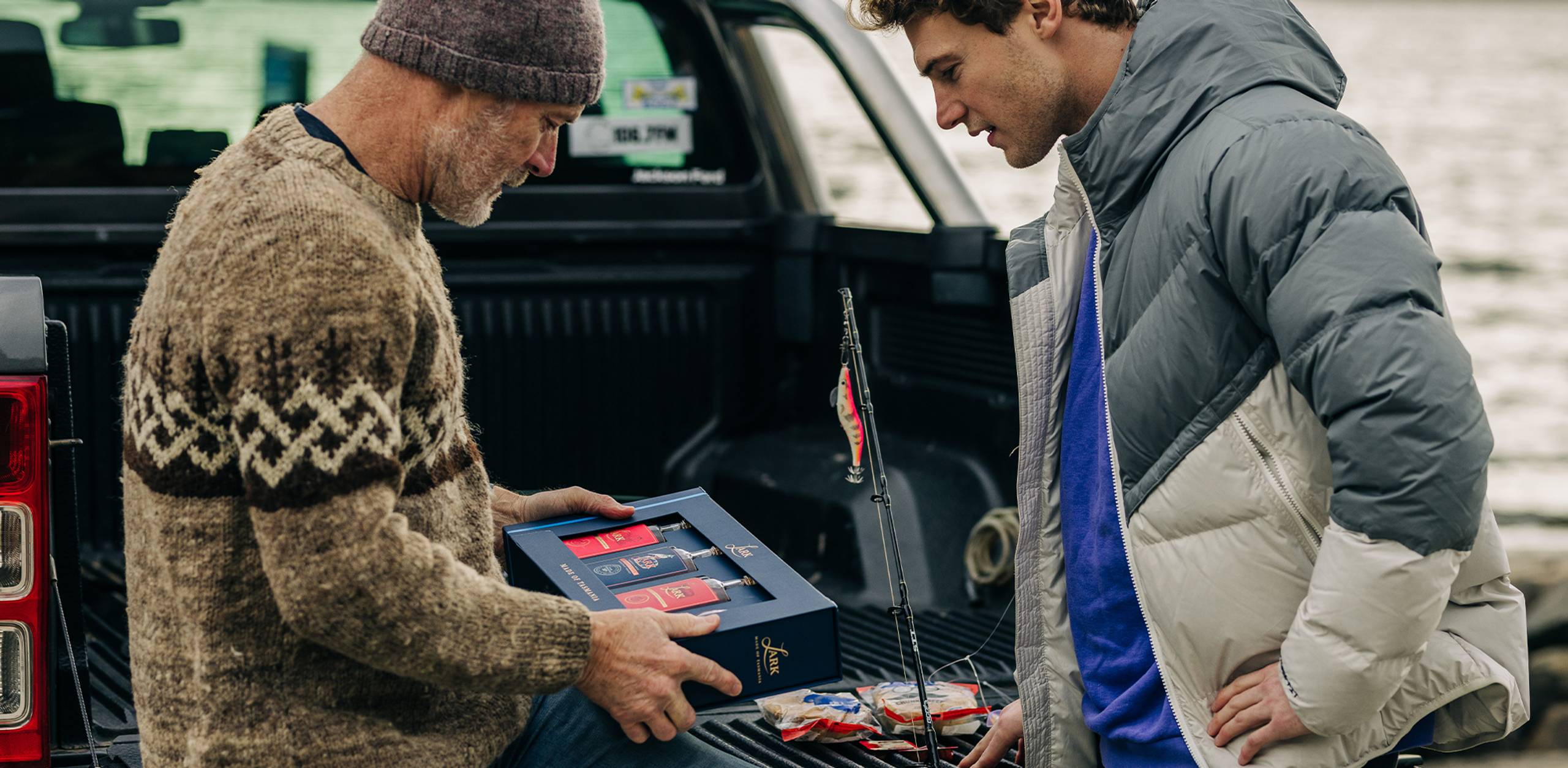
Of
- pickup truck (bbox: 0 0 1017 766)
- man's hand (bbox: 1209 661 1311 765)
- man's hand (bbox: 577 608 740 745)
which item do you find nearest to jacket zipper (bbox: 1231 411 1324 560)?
man's hand (bbox: 1209 661 1311 765)

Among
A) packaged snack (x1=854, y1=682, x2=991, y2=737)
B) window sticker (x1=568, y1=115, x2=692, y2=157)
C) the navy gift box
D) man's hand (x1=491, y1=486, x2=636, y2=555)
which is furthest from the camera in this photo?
window sticker (x1=568, y1=115, x2=692, y2=157)

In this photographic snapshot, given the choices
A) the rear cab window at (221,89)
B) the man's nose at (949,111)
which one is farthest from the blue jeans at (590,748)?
the rear cab window at (221,89)

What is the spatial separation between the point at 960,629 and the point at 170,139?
6.75 feet

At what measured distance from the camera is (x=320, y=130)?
1898 millimetres

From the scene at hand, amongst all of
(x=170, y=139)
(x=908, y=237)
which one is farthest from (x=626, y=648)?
(x=170, y=139)

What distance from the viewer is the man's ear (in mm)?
2156

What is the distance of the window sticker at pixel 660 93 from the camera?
13.0 ft

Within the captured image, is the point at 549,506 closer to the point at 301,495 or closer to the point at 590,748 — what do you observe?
the point at 590,748

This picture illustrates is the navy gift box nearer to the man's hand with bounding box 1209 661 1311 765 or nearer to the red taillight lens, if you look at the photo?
the man's hand with bounding box 1209 661 1311 765

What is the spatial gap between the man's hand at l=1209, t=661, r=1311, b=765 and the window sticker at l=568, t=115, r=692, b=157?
2346mm

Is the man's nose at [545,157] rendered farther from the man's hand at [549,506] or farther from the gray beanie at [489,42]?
the man's hand at [549,506]

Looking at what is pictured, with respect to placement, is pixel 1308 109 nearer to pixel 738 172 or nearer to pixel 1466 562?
pixel 1466 562

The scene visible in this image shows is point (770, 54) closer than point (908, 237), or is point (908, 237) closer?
point (908, 237)

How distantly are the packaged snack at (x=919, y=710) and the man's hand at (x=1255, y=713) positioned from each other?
0.72 meters
